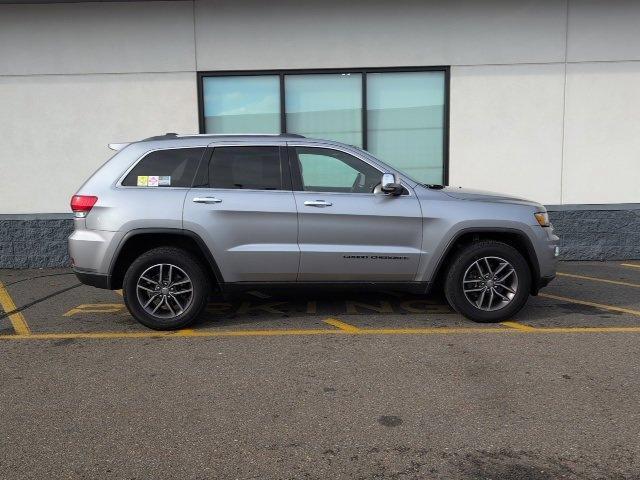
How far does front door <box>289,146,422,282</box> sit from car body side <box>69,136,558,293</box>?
0.09 metres

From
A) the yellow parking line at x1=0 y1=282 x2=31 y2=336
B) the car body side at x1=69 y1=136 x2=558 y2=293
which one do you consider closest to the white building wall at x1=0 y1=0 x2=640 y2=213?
the yellow parking line at x1=0 y1=282 x2=31 y2=336

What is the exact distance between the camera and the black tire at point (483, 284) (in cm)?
530

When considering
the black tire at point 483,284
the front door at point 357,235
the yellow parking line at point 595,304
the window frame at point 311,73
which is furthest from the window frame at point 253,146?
the window frame at point 311,73

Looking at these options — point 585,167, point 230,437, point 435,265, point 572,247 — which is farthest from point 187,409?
point 585,167

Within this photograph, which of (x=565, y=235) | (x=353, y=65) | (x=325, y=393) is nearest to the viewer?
(x=325, y=393)

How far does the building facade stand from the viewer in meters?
8.90

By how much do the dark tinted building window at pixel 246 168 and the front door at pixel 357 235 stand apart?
0.28 metres

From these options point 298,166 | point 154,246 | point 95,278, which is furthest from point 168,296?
point 298,166

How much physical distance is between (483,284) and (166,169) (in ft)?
10.9

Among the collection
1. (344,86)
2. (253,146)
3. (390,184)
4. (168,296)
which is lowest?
(168,296)

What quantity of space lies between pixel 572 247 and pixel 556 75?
287 cm

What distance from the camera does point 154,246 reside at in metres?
5.40

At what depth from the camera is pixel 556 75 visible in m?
9.04

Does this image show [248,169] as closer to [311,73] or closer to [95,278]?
[95,278]
